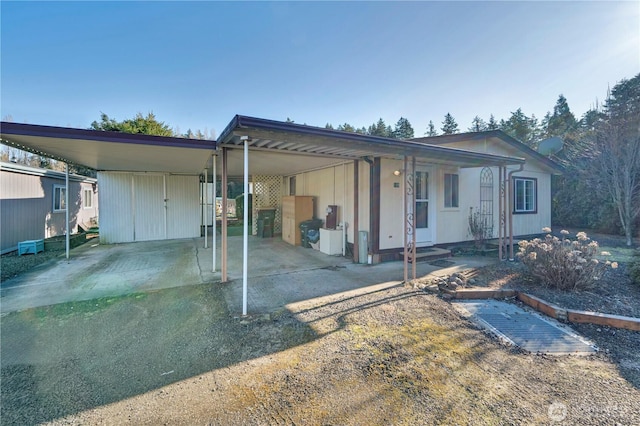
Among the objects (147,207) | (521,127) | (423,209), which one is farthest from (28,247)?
(521,127)

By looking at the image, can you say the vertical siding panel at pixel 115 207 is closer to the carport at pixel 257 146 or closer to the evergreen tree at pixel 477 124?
the carport at pixel 257 146

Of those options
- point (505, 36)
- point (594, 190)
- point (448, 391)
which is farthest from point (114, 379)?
point (594, 190)

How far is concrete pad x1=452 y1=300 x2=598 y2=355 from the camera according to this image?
284cm

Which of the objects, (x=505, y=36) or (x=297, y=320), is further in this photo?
(x=505, y=36)

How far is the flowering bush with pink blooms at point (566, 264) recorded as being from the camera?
4188 mm

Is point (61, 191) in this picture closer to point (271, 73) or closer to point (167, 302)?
point (271, 73)

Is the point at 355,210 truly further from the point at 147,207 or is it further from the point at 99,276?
the point at 147,207

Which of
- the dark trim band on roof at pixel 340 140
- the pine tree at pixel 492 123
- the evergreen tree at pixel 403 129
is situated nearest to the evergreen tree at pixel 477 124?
Result: the pine tree at pixel 492 123

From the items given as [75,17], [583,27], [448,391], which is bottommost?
[448,391]

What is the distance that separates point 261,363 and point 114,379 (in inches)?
47.4

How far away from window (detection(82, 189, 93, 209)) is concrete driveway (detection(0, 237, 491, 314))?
645 cm

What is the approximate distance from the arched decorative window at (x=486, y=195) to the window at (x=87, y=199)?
16409 mm

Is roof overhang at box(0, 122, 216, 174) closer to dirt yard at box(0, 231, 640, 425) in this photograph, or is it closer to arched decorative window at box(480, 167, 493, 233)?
dirt yard at box(0, 231, 640, 425)

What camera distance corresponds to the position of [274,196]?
11492mm
